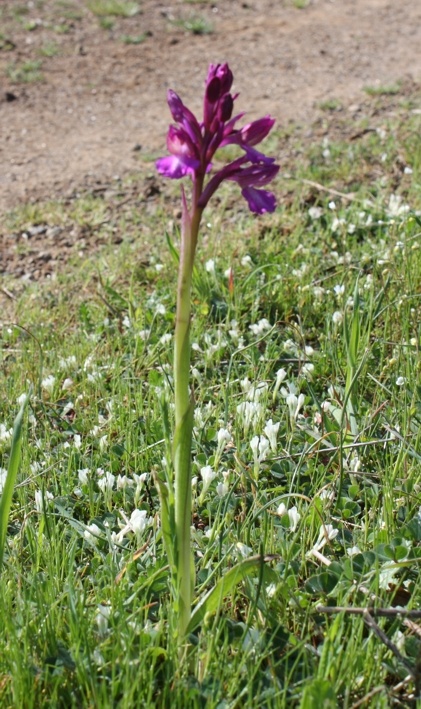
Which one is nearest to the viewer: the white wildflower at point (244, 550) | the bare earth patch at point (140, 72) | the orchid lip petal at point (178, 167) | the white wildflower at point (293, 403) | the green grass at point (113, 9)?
the orchid lip petal at point (178, 167)

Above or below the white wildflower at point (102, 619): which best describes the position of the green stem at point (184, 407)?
above

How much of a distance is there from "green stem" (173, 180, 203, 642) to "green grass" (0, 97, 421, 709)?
8 centimetres

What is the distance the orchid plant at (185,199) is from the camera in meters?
1.75

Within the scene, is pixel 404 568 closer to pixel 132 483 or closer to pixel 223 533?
pixel 223 533

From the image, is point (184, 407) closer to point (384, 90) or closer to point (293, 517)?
point (293, 517)

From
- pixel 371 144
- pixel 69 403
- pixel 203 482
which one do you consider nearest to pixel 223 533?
pixel 203 482

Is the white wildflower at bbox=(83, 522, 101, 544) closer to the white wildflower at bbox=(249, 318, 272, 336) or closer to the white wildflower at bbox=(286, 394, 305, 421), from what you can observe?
the white wildflower at bbox=(286, 394, 305, 421)

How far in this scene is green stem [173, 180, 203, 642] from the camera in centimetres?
176

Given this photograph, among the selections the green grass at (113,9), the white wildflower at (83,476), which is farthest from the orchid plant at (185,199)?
the green grass at (113,9)

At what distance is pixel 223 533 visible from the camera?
87.7 inches

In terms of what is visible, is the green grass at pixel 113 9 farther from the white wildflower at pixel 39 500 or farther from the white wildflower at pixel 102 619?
the white wildflower at pixel 102 619

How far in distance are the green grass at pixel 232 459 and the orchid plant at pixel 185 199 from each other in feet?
0.31

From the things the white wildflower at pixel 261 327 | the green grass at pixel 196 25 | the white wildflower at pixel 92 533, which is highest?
the green grass at pixel 196 25

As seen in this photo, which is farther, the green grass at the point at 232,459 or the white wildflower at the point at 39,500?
the white wildflower at the point at 39,500
